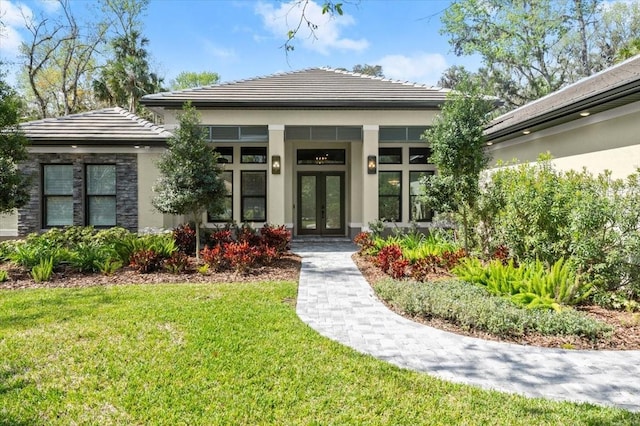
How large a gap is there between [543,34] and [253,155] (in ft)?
72.9

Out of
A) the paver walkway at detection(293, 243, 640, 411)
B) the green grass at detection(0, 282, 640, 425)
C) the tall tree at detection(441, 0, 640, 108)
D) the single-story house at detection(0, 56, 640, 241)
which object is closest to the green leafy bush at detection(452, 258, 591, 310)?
the paver walkway at detection(293, 243, 640, 411)

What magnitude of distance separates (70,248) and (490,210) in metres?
10.1

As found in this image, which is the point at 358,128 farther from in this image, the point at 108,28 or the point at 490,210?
the point at 108,28

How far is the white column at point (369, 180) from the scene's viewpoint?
13469 millimetres

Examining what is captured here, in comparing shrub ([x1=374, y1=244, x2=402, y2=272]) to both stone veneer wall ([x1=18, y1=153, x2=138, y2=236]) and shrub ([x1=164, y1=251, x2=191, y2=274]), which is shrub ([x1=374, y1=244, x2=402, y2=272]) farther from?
stone veneer wall ([x1=18, y1=153, x2=138, y2=236])

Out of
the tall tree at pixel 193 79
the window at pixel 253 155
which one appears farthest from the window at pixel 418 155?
the tall tree at pixel 193 79

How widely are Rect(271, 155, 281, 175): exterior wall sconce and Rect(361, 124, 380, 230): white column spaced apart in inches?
107

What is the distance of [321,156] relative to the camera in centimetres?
1617

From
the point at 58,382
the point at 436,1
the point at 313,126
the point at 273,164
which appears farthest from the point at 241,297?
the point at 313,126

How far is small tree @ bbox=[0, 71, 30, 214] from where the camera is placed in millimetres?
8906

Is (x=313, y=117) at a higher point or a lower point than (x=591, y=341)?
higher

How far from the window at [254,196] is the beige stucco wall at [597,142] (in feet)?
28.9

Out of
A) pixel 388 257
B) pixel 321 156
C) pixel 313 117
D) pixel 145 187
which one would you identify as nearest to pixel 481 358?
pixel 388 257

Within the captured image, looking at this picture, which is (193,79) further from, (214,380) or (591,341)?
(591,341)
